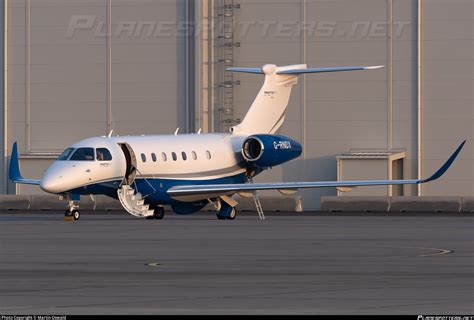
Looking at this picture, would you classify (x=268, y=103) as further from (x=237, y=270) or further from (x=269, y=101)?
(x=237, y=270)

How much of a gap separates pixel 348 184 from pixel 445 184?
1276 centimetres

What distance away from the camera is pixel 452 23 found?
50.3 m

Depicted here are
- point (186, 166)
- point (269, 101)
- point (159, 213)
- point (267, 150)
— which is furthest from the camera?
point (269, 101)

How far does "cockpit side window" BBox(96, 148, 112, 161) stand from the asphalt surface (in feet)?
16.1

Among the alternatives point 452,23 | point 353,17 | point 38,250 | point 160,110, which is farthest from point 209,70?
point 38,250

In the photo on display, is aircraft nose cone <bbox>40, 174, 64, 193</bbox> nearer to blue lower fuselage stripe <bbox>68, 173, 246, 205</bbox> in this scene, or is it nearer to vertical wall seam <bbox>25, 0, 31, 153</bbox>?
blue lower fuselage stripe <bbox>68, 173, 246, 205</bbox>

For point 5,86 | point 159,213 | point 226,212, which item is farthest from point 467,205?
point 5,86

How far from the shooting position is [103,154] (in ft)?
125

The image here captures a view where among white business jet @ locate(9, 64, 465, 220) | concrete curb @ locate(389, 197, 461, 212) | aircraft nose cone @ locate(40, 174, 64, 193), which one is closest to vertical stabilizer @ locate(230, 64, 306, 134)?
white business jet @ locate(9, 64, 465, 220)

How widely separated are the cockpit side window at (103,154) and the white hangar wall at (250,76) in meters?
14.6

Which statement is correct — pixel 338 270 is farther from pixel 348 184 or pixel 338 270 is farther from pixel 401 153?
pixel 401 153

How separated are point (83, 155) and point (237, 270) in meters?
19.4

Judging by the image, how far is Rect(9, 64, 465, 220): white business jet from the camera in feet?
124

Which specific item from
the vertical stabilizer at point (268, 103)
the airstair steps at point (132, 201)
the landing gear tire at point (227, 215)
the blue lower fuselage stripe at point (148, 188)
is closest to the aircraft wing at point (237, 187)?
the blue lower fuselage stripe at point (148, 188)
